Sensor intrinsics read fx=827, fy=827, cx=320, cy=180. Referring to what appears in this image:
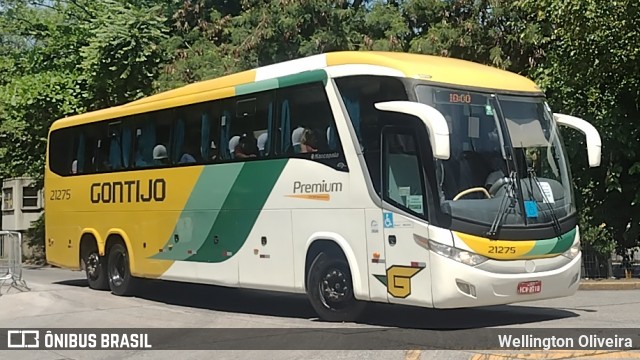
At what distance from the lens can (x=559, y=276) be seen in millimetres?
10516

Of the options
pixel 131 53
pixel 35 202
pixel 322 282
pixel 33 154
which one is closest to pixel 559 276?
pixel 322 282

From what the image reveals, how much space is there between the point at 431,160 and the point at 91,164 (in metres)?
9.23

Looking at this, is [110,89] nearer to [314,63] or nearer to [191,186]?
[191,186]

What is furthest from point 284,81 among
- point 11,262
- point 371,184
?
point 11,262

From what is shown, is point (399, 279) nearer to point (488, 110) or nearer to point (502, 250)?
point (502, 250)

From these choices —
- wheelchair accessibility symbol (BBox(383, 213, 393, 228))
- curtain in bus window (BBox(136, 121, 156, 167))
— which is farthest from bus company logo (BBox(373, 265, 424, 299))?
curtain in bus window (BBox(136, 121, 156, 167))

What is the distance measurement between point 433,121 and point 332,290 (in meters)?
3.08

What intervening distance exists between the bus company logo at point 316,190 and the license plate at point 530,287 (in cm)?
271

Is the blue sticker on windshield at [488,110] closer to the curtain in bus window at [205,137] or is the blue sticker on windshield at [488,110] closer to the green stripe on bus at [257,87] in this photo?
the green stripe on bus at [257,87]

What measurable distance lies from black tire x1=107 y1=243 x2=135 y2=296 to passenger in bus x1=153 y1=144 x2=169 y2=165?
6.99ft

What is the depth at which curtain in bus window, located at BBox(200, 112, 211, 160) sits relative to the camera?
13.7 m

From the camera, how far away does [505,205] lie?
398 inches

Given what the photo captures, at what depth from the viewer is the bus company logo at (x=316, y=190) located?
11.3 metres

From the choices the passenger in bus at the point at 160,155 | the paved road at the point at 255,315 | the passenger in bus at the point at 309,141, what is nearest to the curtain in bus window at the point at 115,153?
the passenger in bus at the point at 160,155
